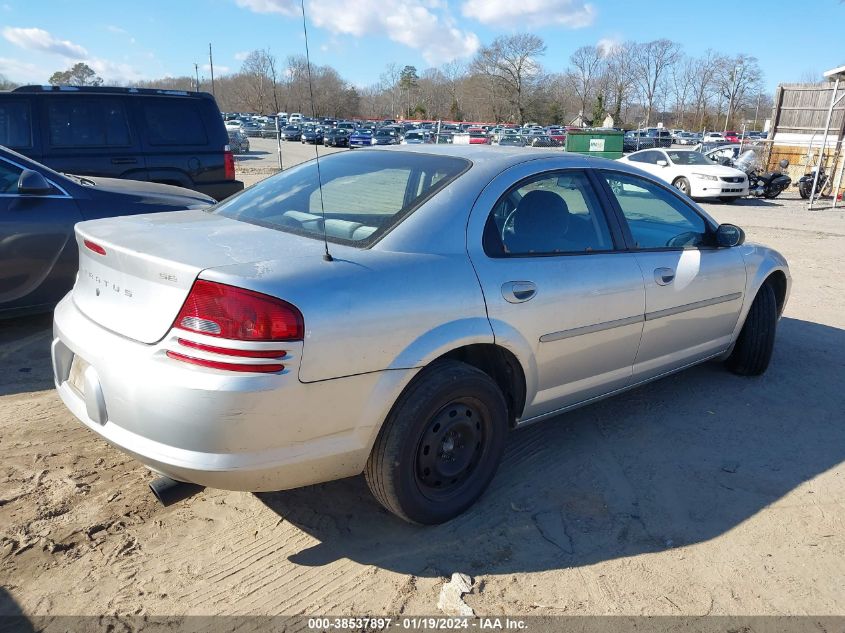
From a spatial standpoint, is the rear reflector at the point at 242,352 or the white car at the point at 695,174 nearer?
the rear reflector at the point at 242,352

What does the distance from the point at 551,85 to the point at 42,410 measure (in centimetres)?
11040

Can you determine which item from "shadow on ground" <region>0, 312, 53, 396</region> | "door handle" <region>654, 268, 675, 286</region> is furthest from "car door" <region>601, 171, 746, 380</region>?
"shadow on ground" <region>0, 312, 53, 396</region>

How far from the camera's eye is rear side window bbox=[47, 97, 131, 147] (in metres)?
7.11

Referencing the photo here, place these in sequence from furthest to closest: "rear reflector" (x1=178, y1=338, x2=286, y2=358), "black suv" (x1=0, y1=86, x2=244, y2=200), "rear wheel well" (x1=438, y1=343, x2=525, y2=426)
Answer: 1. "black suv" (x1=0, y1=86, x2=244, y2=200)
2. "rear wheel well" (x1=438, y1=343, x2=525, y2=426)
3. "rear reflector" (x1=178, y1=338, x2=286, y2=358)

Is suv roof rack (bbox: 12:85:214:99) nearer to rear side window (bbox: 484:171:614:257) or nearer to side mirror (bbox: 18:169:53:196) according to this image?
side mirror (bbox: 18:169:53:196)

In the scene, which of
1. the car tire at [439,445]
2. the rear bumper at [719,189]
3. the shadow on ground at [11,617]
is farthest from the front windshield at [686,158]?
the shadow on ground at [11,617]

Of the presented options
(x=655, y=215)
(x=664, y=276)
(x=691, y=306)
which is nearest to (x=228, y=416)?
(x=664, y=276)

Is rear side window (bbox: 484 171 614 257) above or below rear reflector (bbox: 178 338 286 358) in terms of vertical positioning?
above

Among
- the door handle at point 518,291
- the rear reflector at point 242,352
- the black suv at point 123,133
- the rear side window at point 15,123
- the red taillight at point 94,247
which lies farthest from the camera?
the black suv at point 123,133

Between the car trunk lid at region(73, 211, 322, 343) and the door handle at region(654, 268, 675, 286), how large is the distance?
1978 mm

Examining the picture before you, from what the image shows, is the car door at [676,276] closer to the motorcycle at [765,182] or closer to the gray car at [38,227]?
the gray car at [38,227]

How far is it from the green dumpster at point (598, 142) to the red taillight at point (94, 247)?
21726 mm

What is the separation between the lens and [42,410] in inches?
149

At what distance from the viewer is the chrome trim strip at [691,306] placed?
11.8 feet
